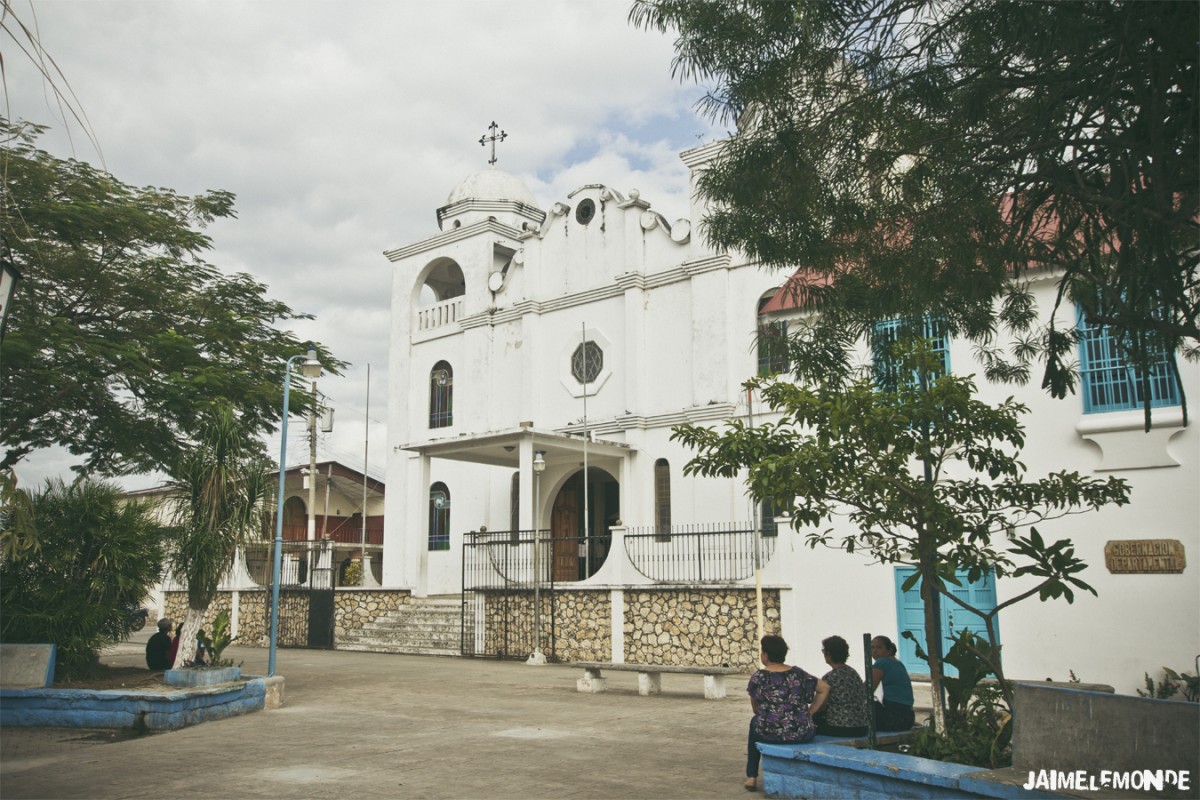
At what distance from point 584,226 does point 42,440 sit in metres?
12.6

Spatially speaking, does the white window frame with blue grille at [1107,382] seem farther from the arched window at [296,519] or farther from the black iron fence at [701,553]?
the arched window at [296,519]

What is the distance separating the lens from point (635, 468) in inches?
813

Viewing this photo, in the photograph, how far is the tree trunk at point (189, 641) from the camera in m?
11.2

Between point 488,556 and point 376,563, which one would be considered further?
point 376,563

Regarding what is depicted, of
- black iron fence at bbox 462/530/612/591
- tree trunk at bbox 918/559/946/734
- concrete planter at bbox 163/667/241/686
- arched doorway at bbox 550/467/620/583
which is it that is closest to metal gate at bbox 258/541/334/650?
black iron fence at bbox 462/530/612/591

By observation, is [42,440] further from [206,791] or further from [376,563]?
[376,563]

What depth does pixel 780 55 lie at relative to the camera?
6543 mm

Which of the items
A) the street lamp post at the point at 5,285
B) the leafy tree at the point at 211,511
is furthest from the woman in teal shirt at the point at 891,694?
the leafy tree at the point at 211,511

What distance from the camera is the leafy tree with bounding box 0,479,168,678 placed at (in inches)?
445

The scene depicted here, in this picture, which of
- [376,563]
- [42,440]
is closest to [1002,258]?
[42,440]

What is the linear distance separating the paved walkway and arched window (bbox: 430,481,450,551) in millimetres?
9864

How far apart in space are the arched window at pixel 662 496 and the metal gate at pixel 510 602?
2.37 metres

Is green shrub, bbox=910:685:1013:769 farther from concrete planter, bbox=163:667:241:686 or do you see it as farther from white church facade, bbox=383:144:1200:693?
concrete planter, bbox=163:667:241:686

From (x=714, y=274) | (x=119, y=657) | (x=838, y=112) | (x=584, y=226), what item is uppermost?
(x=584, y=226)
